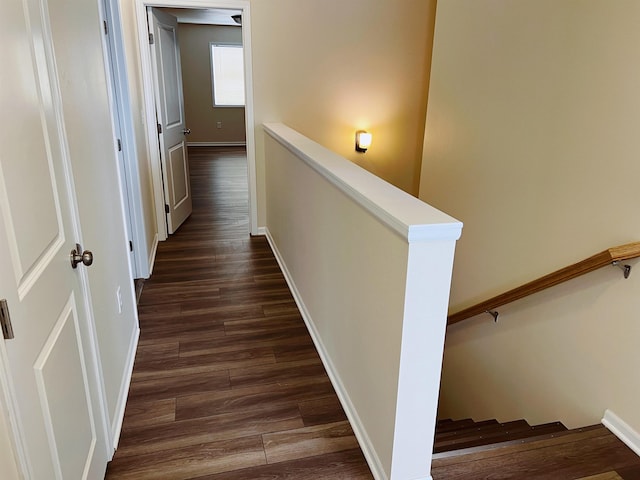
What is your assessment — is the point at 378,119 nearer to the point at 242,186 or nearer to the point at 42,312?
the point at 242,186

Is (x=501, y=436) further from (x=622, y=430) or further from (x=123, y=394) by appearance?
(x=123, y=394)

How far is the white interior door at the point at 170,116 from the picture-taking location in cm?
393

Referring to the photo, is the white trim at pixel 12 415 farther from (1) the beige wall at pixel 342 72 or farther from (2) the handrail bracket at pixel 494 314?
(1) the beige wall at pixel 342 72

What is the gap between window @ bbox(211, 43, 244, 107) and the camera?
9570mm

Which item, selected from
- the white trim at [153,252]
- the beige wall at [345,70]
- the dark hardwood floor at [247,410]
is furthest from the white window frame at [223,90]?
the dark hardwood floor at [247,410]

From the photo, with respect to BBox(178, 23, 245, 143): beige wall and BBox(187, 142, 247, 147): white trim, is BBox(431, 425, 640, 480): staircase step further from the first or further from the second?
BBox(178, 23, 245, 143): beige wall

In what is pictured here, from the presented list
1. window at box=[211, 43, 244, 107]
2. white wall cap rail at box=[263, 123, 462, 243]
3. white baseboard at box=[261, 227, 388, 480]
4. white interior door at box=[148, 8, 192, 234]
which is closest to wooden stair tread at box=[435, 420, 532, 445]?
white baseboard at box=[261, 227, 388, 480]

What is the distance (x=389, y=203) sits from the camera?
156 cm

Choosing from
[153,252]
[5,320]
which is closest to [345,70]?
[153,252]

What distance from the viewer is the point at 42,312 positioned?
1168 millimetres

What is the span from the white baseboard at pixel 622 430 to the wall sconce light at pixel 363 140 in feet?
10.0

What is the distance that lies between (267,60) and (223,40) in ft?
20.2

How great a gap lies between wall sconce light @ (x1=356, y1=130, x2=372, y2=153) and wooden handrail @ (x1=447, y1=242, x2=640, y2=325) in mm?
2077

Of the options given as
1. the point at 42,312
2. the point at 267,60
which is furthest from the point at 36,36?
the point at 267,60
